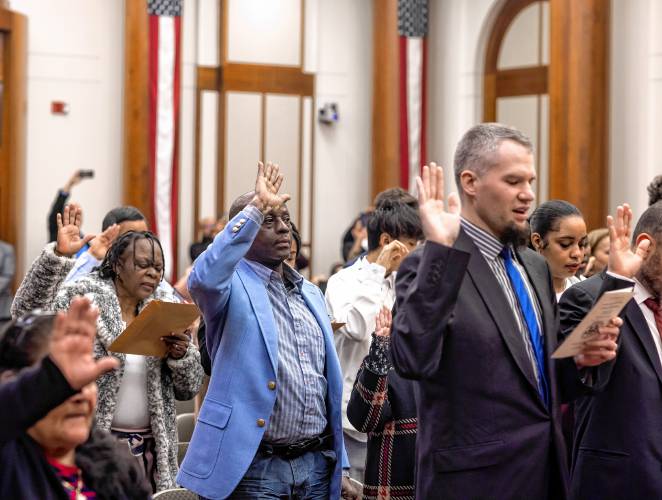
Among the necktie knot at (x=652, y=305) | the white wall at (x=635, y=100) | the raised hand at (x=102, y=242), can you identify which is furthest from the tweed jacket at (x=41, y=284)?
the white wall at (x=635, y=100)

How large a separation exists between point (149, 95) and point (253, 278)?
833cm

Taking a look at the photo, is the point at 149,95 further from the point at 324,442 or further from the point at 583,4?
the point at 324,442

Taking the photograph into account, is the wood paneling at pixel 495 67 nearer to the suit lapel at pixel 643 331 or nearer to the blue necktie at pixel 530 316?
the suit lapel at pixel 643 331

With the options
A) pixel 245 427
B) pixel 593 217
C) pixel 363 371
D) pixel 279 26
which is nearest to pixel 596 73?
pixel 593 217

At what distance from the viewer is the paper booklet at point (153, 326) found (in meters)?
4.12

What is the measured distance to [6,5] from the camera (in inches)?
437

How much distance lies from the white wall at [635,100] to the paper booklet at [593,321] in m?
6.85

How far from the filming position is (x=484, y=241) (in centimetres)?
301

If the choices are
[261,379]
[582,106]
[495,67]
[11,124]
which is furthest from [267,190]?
[495,67]

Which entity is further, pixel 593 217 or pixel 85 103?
pixel 85 103

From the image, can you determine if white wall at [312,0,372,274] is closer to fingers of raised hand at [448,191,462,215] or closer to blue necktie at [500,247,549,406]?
blue necktie at [500,247,549,406]

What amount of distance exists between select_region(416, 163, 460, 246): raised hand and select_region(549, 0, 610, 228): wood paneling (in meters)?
7.03

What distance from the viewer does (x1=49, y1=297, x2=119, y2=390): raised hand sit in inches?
86.8

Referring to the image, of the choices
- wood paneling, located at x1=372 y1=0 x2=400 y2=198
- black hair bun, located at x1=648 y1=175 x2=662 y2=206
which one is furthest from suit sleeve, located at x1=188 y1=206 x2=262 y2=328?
wood paneling, located at x1=372 y1=0 x2=400 y2=198
